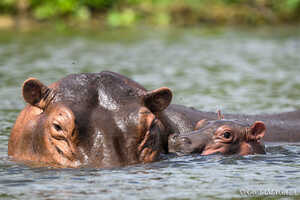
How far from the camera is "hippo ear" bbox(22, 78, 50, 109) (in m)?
6.70

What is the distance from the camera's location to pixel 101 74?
6859 millimetres

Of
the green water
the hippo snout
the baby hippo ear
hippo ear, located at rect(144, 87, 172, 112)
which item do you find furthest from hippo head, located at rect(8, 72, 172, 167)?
the baby hippo ear

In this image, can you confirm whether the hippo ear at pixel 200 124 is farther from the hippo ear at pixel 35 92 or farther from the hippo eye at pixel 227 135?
the hippo ear at pixel 35 92

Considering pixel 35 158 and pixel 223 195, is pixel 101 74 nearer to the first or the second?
pixel 35 158

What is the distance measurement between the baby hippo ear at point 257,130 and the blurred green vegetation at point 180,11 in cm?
2187

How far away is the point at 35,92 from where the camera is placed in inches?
266

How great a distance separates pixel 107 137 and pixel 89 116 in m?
0.27

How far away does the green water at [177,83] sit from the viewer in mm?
5984

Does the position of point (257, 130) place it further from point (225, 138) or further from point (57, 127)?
point (57, 127)

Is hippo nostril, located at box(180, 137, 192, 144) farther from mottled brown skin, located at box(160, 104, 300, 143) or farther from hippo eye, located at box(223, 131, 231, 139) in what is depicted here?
hippo eye, located at box(223, 131, 231, 139)

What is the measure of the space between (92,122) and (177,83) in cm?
892

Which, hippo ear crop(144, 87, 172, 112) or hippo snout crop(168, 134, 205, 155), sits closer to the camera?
hippo ear crop(144, 87, 172, 112)

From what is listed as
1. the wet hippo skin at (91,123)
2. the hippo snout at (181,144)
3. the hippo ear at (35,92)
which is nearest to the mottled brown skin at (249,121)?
the hippo snout at (181,144)

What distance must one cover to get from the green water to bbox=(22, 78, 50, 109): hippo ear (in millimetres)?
654
